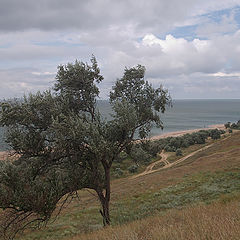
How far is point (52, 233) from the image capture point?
17.5m

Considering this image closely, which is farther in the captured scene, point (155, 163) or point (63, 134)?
point (155, 163)

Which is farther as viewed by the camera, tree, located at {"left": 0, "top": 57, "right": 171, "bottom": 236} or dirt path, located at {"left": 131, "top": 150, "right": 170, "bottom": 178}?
dirt path, located at {"left": 131, "top": 150, "right": 170, "bottom": 178}

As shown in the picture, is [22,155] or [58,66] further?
[58,66]

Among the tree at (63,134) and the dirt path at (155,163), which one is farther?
the dirt path at (155,163)

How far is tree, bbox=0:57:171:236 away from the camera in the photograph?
35.7ft

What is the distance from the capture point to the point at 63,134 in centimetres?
1077

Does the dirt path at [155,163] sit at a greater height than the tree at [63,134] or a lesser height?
lesser

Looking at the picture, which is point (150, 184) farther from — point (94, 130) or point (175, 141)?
point (175, 141)

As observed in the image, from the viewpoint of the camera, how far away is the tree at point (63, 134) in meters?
10.9

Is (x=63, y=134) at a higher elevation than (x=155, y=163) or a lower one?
higher

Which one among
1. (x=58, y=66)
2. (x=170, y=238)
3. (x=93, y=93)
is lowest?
(x=170, y=238)

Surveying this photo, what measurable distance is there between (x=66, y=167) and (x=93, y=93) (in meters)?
4.52

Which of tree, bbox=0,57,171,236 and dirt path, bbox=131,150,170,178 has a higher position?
tree, bbox=0,57,171,236

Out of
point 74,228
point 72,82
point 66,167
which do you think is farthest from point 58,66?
point 74,228
